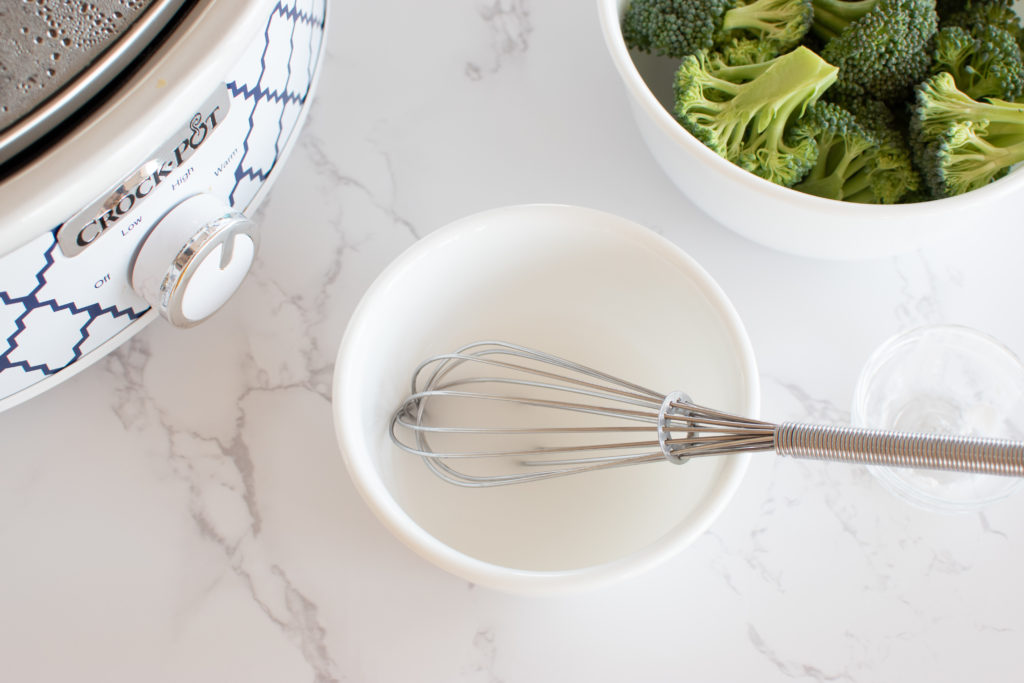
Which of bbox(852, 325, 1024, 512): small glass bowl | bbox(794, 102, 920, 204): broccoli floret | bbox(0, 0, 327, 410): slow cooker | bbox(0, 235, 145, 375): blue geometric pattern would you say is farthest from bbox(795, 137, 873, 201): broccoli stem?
bbox(0, 235, 145, 375): blue geometric pattern

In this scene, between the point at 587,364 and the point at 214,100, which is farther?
the point at 587,364

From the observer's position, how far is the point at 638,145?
70 centimetres

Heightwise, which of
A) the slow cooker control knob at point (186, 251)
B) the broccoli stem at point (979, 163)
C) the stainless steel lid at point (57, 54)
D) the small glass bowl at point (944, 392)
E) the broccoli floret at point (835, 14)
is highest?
the stainless steel lid at point (57, 54)

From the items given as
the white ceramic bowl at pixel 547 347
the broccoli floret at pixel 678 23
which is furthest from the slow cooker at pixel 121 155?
the broccoli floret at pixel 678 23

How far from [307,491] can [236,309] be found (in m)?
0.15

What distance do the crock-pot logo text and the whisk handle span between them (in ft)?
1.05

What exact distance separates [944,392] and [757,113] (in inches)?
9.5

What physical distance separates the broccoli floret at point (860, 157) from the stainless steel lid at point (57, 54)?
405mm

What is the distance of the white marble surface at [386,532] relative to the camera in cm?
58

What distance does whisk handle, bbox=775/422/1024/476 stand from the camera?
39 cm

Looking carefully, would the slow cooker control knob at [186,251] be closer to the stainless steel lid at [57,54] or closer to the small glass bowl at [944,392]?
the stainless steel lid at [57,54]

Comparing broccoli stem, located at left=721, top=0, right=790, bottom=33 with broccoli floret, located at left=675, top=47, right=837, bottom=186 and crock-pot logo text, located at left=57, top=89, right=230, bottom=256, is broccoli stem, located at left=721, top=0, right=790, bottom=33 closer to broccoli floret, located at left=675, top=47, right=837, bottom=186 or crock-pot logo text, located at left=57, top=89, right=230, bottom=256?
broccoli floret, located at left=675, top=47, right=837, bottom=186

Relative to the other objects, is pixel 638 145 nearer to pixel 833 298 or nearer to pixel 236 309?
pixel 833 298

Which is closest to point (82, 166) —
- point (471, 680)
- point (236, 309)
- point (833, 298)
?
point (236, 309)
